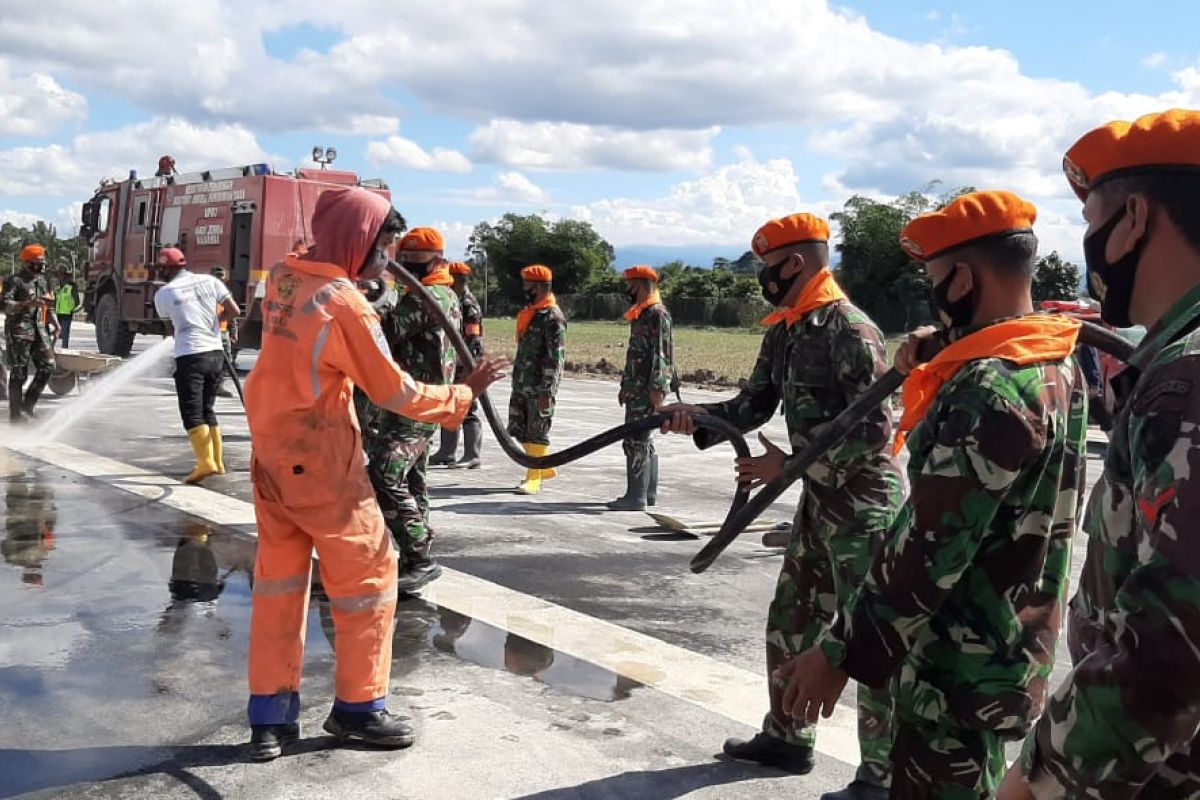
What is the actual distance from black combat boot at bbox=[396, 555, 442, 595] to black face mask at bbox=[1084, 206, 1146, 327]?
15.1ft

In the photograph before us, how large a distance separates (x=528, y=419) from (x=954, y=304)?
726 cm

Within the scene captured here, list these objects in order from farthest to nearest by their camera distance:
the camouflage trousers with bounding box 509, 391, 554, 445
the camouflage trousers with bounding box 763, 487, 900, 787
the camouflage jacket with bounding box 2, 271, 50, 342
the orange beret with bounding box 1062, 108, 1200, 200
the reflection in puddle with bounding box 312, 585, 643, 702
A: the camouflage jacket with bounding box 2, 271, 50, 342, the camouflage trousers with bounding box 509, 391, 554, 445, the reflection in puddle with bounding box 312, 585, 643, 702, the camouflage trousers with bounding box 763, 487, 900, 787, the orange beret with bounding box 1062, 108, 1200, 200

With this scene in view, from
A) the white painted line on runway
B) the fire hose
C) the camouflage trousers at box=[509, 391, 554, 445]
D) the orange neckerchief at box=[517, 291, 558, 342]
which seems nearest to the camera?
the fire hose

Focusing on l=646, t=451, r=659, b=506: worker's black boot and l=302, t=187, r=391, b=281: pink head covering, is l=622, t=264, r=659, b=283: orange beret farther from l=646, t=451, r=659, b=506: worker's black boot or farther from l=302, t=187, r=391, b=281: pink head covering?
l=302, t=187, r=391, b=281: pink head covering

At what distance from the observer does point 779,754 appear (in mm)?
3863

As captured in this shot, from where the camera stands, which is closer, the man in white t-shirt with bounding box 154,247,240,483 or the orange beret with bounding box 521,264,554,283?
the man in white t-shirt with bounding box 154,247,240,483

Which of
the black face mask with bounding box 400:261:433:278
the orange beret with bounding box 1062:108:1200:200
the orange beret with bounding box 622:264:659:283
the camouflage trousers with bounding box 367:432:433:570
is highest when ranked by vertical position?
the orange beret with bounding box 622:264:659:283

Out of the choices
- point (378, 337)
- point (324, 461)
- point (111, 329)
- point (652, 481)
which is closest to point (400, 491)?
point (324, 461)

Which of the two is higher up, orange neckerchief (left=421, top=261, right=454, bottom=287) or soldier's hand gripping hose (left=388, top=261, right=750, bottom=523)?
orange neckerchief (left=421, top=261, right=454, bottom=287)

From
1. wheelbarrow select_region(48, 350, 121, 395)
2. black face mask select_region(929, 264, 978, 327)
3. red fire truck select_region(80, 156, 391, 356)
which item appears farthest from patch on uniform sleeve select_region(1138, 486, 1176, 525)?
red fire truck select_region(80, 156, 391, 356)

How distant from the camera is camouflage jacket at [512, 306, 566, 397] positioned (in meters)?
9.53

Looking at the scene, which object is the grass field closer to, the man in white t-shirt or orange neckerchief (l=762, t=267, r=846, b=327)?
the man in white t-shirt

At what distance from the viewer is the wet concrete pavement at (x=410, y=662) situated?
372 cm

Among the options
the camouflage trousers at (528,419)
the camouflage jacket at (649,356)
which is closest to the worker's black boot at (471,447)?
the camouflage trousers at (528,419)
